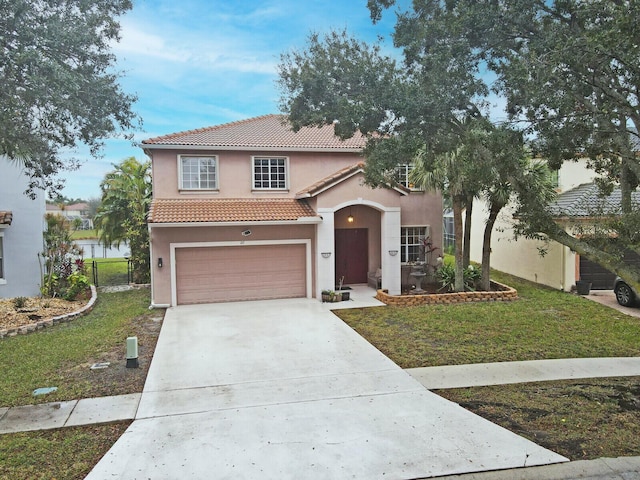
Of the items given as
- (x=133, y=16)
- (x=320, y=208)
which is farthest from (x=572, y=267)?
(x=133, y=16)

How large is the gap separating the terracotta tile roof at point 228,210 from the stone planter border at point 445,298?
13.2ft

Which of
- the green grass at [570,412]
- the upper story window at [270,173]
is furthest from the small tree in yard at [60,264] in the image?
the green grass at [570,412]

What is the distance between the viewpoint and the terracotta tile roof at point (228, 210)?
48.2ft

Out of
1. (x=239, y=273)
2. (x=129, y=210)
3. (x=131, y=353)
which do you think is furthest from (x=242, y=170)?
(x=131, y=353)

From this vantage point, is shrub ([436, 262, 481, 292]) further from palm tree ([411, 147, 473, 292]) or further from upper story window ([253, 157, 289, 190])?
upper story window ([253, 157, 289, 190])

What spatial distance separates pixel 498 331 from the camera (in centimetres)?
1135

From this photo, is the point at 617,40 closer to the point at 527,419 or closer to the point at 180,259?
the point at 527,419

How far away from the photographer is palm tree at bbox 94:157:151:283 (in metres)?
19.6

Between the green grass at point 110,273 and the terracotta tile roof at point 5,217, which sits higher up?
the terracotta tile roof at point 5,217

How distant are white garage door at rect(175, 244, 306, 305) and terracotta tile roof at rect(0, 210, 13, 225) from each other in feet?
19.0

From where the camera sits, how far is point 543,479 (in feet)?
16.4

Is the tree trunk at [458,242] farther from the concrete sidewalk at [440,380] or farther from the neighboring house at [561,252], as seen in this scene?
the concrete sidewalk at [440,380]

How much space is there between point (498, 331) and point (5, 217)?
16112 millimetres

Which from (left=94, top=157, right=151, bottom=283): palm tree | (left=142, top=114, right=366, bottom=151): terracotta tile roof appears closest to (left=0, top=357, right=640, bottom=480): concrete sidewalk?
(left=142, top=114, right=366, bottom=151): terracotta tile roof
